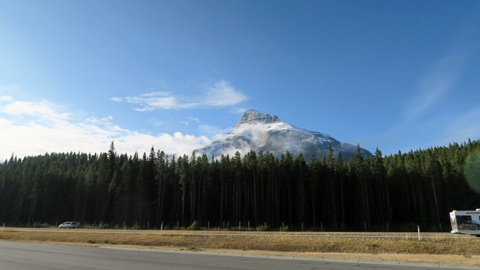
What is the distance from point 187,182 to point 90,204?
3252 cm

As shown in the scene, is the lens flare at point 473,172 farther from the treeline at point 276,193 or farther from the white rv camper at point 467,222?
the white rv camper at point 467,222

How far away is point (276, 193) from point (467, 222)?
3982cm

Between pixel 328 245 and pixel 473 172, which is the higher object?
pixel 473 172

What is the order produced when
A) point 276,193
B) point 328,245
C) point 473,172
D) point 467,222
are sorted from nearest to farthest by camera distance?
1. point 328,245
2. point 467,222
3. point 473,172
4. point 276,193

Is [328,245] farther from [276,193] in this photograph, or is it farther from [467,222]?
[276,193]

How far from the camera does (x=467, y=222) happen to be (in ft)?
104

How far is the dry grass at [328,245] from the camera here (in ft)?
69.3

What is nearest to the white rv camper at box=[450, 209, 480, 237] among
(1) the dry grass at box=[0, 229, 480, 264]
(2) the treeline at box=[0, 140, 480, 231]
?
(1) the dry grass at box=[0, 229, 480, 264]

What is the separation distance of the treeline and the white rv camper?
1024 inches

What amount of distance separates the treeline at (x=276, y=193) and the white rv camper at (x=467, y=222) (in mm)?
26010

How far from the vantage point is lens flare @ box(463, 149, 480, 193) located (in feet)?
204

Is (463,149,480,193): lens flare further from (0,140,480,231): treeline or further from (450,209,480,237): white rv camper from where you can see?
(450,209,480,237): white rv camper

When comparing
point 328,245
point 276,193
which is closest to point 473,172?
point 276,193

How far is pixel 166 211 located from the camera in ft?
246
